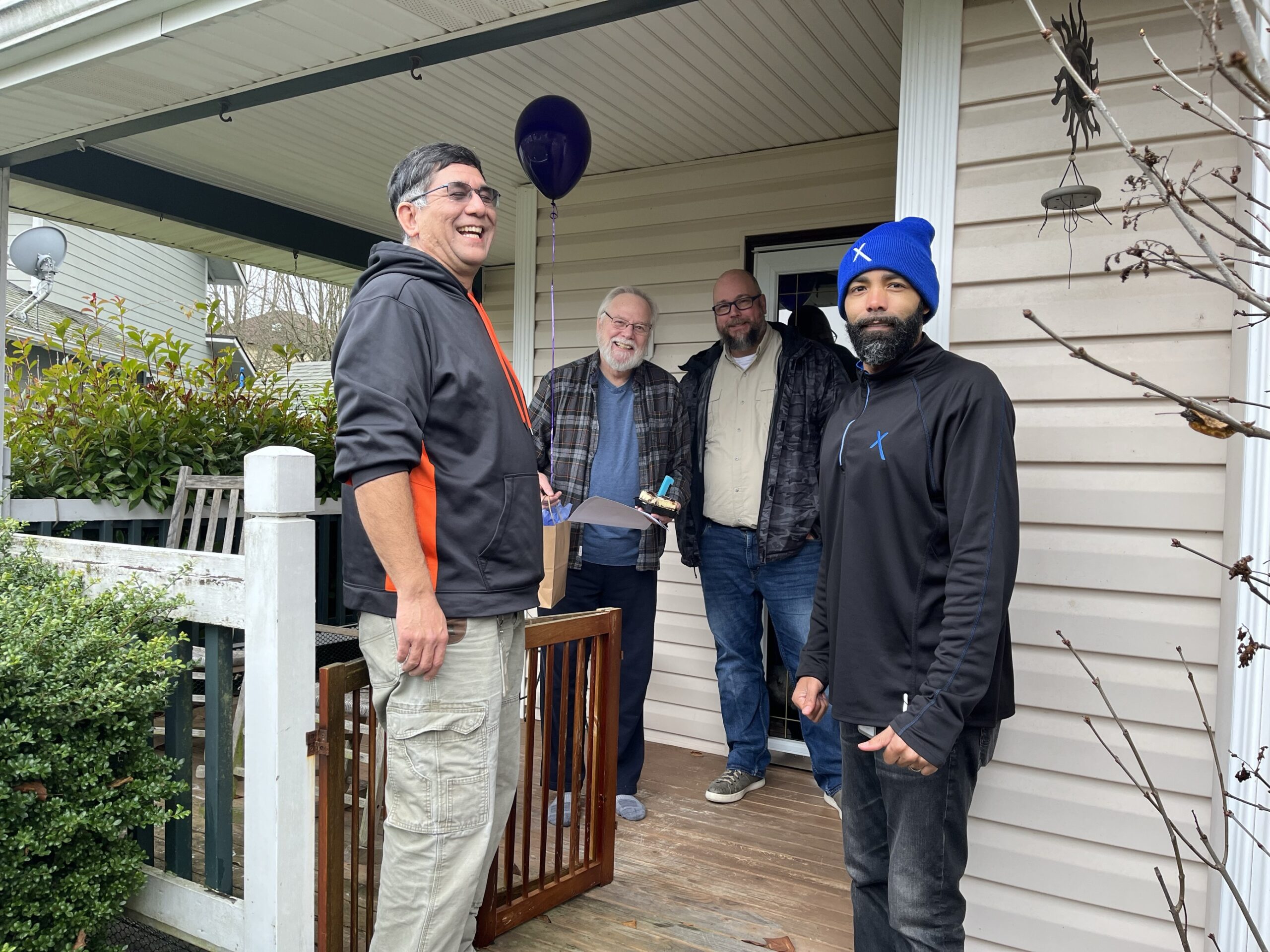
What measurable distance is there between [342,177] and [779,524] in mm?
3204

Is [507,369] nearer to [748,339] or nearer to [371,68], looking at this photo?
[371,68]

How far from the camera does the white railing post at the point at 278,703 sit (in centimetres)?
183

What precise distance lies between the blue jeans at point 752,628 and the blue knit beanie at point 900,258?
4.55 ft

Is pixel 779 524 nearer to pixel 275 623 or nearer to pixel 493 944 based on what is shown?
pixel 493 944

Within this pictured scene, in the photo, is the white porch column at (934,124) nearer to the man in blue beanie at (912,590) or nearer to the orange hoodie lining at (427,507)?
the man in blue beanie at (912,590)

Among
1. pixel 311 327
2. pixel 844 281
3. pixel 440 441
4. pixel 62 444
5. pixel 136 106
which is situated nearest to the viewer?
pixel 440 441

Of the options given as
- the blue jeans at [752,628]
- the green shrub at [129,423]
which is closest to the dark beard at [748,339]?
the blue jeans at [752,628]

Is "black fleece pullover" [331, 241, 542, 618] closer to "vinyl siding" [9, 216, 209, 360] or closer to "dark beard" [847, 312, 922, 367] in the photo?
"dark beard" [847, 312, 922, 367]

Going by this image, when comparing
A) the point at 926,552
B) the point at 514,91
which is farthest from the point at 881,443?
the point at 514,91

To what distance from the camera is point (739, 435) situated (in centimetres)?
329

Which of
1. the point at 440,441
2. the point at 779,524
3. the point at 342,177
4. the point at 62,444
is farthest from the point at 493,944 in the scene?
the point at 342,177

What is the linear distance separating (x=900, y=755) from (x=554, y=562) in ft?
4.61

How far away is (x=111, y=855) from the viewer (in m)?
1.91

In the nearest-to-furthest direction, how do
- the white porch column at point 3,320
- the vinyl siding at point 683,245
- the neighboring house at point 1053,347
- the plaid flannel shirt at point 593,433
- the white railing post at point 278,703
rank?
the white railing post at point 278,703, the neighboring house at point 1053,347, the plaid flannel shirt at point 593,433, the white porch column at point 3,320, the vinyl siding at point 683,245
